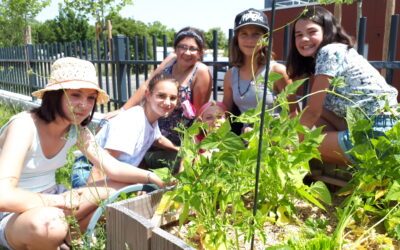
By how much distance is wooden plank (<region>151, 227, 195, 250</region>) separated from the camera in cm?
112

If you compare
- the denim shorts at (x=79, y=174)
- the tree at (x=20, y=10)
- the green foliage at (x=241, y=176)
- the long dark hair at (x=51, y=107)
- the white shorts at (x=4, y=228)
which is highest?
the tree at (x=20, y=10)

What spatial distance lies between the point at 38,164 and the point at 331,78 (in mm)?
1665

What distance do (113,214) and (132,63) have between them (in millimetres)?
3719

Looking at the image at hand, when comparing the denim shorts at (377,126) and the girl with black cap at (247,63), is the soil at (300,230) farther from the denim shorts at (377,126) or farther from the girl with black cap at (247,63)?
the girl with black cap at (247,63)

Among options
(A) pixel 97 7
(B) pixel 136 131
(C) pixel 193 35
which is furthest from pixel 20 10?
(B) pixel 136 131

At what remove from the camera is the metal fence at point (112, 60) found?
2.81 metres

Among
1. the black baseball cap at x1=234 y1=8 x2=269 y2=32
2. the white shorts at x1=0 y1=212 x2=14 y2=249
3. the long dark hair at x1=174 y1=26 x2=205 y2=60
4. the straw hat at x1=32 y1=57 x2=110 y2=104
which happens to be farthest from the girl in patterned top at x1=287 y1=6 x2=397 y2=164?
the white shorts at x1=0 y1=212 x2=14 y2=249

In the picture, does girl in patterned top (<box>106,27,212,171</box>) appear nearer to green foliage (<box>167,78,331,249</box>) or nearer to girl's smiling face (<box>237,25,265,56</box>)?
girl's smiling face (<box>237,25,265,56</box>)

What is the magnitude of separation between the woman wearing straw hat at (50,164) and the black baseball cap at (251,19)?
1134 millimetres

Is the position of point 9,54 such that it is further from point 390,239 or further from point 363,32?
point 390,239

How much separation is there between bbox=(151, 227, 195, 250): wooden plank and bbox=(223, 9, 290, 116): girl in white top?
5.18 feet

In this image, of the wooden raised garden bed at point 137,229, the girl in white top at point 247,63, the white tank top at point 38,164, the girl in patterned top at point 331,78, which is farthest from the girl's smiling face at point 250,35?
the wooden raised garden bed at point 137,229

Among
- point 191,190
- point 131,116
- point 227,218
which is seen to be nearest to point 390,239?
point 227,218

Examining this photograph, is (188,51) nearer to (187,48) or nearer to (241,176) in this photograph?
(187,48)
